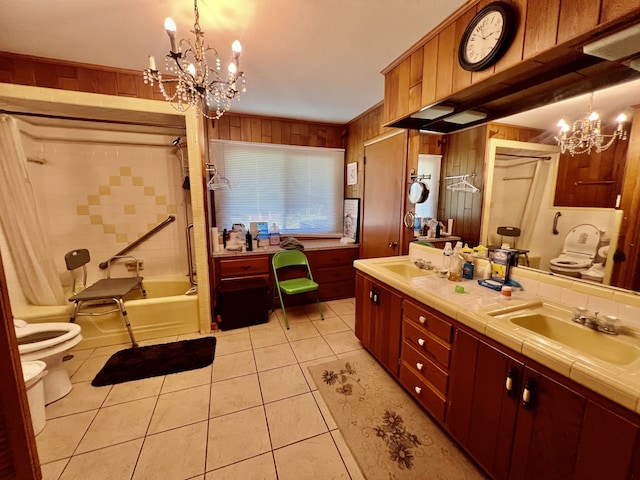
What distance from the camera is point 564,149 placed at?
134cm

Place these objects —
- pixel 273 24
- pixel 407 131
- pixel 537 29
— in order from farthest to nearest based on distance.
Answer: pixel 407 131 < pixel 273 24 < pixel 537 29

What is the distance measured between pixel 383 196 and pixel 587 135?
5.39 feet

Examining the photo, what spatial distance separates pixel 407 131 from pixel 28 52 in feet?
9.97

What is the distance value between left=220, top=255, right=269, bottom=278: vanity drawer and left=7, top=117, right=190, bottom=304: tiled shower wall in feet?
2.30

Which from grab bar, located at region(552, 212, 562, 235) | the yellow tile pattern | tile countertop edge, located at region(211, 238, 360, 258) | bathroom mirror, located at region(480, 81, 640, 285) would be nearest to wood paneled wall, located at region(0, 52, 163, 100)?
the yellow tile pattern

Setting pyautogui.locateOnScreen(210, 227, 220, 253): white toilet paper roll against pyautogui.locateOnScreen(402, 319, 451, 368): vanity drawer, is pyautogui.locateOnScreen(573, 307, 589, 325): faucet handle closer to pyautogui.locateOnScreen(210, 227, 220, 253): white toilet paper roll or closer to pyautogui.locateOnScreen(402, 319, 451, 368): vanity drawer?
pyautogui.locateOnScreen(402, 319, 451, 368): vanity drawer

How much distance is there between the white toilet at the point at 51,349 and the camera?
5.48 feet

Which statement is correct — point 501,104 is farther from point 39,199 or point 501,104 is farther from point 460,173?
point 39,199

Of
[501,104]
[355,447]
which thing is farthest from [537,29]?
[355,447]

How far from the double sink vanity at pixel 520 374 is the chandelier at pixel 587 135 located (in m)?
0.68

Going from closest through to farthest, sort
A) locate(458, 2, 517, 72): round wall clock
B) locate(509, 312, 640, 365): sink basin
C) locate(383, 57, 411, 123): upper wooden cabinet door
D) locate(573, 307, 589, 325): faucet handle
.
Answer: locate(509, 312, 640, 365): sink basin < locate(573, 307, 589, 325): faucet handle < locate(458, 2, 517, 72): round wall clock < locate(383, 57, 411, 123): upper wooden cabinet door

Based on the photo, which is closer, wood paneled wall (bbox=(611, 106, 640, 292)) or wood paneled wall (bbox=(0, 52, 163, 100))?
wood paneled wall (bbox=(611, 106, 640, 292))

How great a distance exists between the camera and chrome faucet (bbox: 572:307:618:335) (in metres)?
1.06

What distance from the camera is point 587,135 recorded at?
49.7 inches
